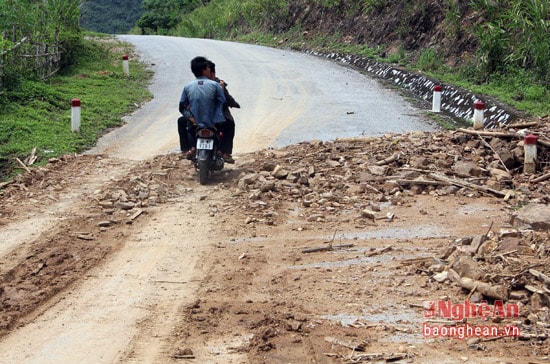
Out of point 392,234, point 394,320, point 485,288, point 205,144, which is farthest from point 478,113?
point 394,320

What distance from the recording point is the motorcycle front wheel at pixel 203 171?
34.4ft

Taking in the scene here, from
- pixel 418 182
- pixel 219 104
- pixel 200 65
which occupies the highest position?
pixel 200 65

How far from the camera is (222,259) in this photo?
7.60m

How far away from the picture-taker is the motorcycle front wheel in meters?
10.5

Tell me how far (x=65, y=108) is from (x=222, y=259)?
995cm

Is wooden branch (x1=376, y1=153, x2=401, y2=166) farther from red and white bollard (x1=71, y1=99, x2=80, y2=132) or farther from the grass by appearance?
red and white bollard (x1=71, y1=99, x2=80, y2=132)

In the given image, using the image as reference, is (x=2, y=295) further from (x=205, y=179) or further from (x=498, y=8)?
(x=498, y=8)

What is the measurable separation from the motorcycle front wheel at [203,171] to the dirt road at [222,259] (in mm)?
160

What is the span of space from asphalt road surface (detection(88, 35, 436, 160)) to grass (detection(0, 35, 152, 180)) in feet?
1.52

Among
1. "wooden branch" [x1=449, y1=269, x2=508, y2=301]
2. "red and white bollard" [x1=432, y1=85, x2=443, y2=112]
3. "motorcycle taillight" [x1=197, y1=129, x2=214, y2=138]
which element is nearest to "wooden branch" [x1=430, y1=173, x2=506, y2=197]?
"motorcycle taillight" [x1=197, y1=129, x2=214, y2=138]

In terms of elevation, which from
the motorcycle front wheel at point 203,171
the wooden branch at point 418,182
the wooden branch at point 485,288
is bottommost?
the motorcycle front wheel at point 203,171

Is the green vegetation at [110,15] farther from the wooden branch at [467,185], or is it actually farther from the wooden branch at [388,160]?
the wooden branch at [467,185]

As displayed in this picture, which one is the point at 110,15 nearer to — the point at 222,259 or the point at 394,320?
the point at 222,259

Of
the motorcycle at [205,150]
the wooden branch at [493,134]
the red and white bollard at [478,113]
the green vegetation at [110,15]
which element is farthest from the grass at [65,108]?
the green vegetation at [110,15]
